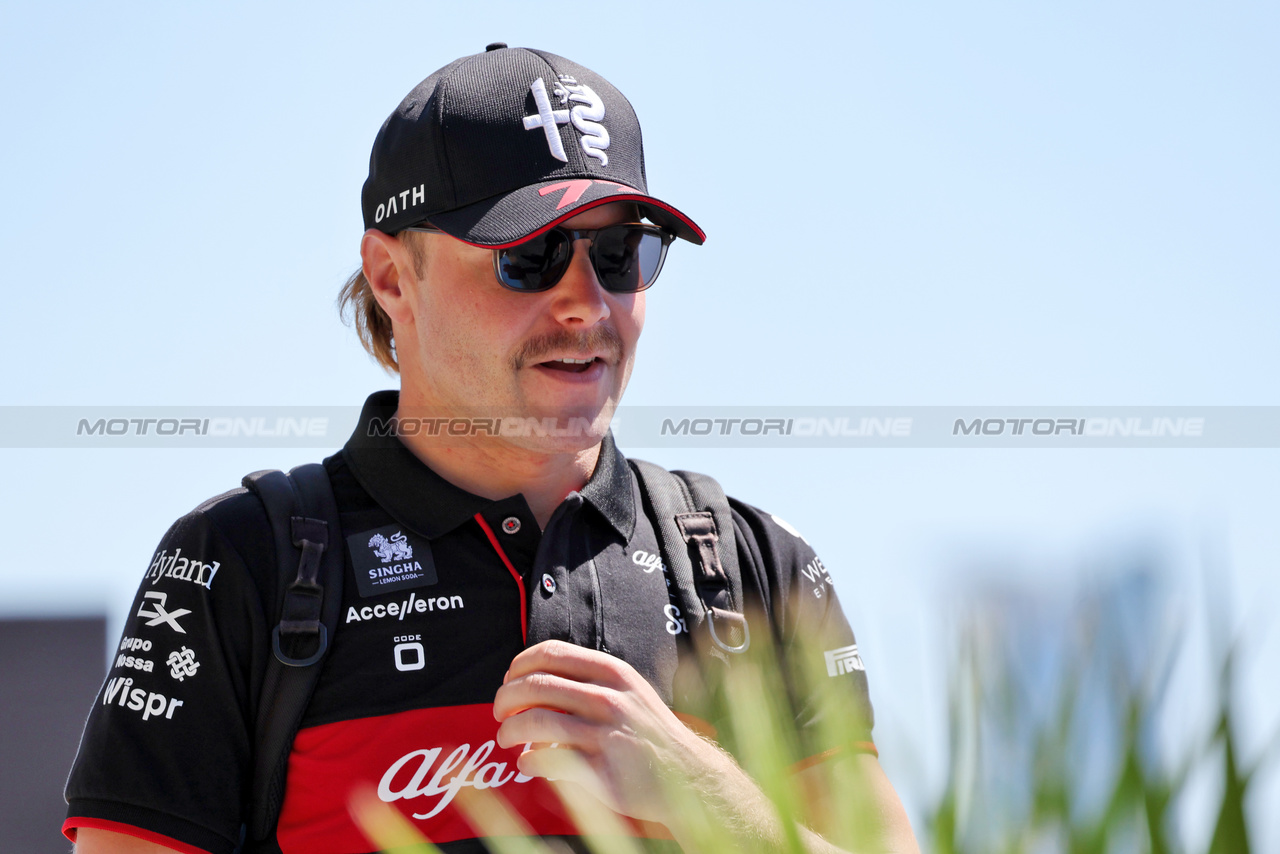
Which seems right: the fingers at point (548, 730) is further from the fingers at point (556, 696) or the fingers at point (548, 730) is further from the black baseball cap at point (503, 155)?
the black baseball cap at point (503, 155)

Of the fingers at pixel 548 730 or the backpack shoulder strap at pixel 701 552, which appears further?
the backpack shoulder strap at pixel 701 552

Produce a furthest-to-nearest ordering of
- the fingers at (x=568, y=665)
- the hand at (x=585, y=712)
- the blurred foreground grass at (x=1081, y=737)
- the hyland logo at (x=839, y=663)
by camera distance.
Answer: the fingers at (x=568, y=665) < the hand at (x=585, y=712) < the hyland logo at (x=839, y=663) < the blurred foreground grass at (x=1081, y=737)

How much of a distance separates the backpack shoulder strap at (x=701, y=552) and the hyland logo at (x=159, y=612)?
1029mm

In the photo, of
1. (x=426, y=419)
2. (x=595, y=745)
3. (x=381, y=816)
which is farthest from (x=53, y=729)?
(x=381, y=816)

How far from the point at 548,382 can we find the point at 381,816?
80.1 inches

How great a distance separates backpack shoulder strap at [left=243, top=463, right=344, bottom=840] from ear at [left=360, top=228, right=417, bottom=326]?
0.63 m

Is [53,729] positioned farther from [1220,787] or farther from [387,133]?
[1220,787]

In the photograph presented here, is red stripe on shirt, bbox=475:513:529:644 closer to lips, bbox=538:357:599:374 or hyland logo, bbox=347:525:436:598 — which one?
hyland logo, bbox=347:525:436:598

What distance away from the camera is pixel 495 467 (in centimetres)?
269

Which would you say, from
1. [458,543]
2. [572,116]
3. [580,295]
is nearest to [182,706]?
[458,543]

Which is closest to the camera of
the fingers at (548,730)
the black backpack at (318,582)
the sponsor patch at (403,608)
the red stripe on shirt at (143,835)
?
the fingers at (548,730)

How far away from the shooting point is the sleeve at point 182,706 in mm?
2098

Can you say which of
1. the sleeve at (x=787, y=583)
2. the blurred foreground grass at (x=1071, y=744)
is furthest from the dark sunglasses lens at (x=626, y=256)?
the blurred foreground grass at (x=1071, y=744)

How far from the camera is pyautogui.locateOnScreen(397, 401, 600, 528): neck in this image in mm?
2670
